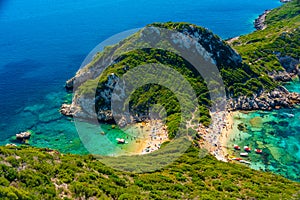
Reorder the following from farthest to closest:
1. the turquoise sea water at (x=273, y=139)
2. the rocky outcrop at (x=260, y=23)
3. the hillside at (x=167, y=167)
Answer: the rocky outcrop at (x=260, y=23)
the turquoise sea water at (x=273, y=139)
the hillside at (x=167, y=167)

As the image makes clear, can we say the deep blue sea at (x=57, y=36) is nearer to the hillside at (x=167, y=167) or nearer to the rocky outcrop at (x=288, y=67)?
the hillside at (x=167, y=167)

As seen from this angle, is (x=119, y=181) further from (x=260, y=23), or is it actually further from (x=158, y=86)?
(x=260, y=23)

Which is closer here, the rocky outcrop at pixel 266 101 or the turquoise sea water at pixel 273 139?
the turquoise sea water at pixel 273 139

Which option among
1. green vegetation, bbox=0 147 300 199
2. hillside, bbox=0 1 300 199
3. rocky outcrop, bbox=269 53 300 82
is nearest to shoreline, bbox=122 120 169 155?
hillside, bbox=0 1 300 199

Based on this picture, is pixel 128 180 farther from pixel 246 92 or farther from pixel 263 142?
pixel 246 92

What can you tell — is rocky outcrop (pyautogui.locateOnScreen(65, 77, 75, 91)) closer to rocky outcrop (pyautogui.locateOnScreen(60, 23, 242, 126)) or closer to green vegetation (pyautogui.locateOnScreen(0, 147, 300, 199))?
rocky outcrop (pyautogui.locateOnScreen(60, 23, 242, 126))

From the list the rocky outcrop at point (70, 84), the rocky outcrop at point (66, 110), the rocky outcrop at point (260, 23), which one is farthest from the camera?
the rocky outcrop at point (260, 23)

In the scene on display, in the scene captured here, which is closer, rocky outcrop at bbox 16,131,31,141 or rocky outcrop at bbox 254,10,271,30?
rocky outcrop at bbox 16,131,31,141

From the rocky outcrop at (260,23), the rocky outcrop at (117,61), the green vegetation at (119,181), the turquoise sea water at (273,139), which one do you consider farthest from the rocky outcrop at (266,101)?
the rocky outcrop at (260,23)
